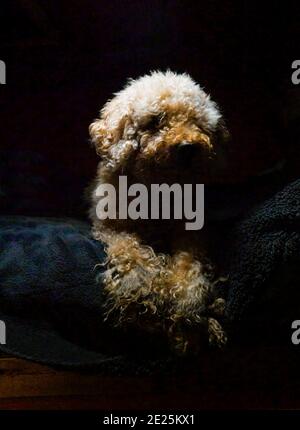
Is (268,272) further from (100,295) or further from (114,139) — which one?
(114,139)

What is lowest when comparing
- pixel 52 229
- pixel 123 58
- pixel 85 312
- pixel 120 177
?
pixel 85 312

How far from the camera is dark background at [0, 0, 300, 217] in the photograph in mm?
1313

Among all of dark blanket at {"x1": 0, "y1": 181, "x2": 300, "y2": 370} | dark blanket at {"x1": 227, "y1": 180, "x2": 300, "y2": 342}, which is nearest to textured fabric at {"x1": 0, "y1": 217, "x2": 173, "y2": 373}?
dark blanket at {"x1": 0, "y1": 181, "x2": 300, "y2": 370}

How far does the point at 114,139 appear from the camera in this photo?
1.04 m

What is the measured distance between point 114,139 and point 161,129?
107 millimetres

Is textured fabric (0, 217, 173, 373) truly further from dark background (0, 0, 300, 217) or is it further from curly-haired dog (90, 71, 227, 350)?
dark background (0, 0, 300, 217)

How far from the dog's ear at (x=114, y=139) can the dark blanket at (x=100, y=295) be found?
204 mm

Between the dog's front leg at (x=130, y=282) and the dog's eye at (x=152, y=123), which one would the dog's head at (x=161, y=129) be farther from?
the dog's front leg at (x=130, y=282)

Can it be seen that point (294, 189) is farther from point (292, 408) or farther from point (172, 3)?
point (172, 3)

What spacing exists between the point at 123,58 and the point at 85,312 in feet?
2.62

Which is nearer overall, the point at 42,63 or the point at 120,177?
the point at 120,177
